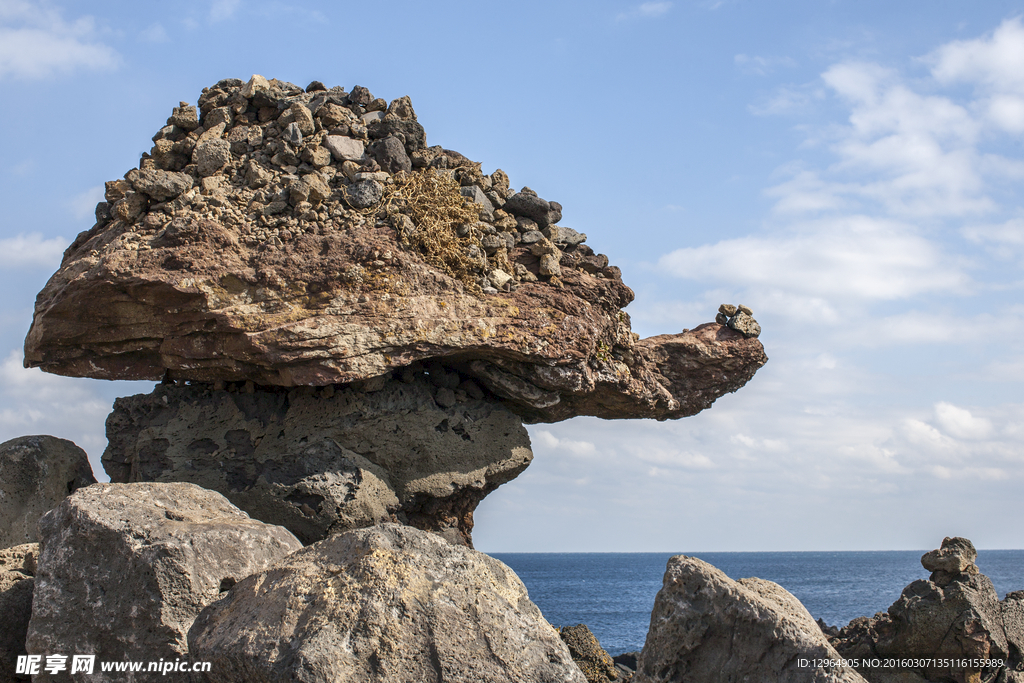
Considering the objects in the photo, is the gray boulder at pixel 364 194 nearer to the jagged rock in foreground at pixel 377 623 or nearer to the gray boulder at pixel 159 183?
the gray boulder at pixel 159 183

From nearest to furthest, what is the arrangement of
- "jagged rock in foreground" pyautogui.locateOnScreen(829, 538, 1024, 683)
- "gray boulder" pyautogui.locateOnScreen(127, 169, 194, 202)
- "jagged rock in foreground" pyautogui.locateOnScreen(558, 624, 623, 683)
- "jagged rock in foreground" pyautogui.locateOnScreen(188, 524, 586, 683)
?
1. "jagged rock in foreground" pyautogui.locateOnScreen(188, 524, 586, 683)
2. "gray boulder" pyautogui.locateOnScreen(127, 169, 194, 202)
3. "jagged rock in foreground" pyautogui.locateOnScreen(829, 538, 1024, 683)
4. "jagged rock in foreground" pyautogui.locateOnScreen(558, 624, 623, 683)

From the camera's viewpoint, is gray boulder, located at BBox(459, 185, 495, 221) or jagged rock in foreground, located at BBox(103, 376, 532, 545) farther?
gray boulder, located at BBox(459, 185, 495, 221)

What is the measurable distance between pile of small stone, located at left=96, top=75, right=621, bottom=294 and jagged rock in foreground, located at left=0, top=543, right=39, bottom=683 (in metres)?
3.31

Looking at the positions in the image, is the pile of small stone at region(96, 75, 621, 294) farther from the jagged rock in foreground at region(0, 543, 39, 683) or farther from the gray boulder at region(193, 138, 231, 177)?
the jagged rock in foreground at region(0, 543, 39, 683)

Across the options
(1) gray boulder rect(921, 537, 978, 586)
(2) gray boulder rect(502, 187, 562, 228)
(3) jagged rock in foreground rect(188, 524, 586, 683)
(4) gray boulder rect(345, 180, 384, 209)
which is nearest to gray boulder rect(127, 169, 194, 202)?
(4) gray boulder rect(345, 180, 384, 209)

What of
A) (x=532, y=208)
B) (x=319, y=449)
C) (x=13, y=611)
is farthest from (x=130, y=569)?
(x=532, y=208)

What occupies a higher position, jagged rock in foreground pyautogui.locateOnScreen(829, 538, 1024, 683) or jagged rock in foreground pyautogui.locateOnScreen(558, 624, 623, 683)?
jagged rock in foreground pyautogui.locateOnScreen(829, 538, 1024, 683)

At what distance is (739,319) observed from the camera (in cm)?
1110

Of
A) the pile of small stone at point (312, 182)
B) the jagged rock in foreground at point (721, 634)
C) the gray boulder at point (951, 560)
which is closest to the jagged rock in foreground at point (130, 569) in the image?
the jagged rock in foreground at point (721, 634)

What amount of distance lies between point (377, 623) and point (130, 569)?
2185 mm

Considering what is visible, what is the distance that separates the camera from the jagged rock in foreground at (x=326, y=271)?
793 cm

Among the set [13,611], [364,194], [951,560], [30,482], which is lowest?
[13,611]

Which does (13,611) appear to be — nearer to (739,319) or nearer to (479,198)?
(479,198)

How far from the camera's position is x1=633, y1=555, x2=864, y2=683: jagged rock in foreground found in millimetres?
5047
